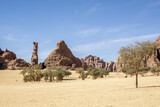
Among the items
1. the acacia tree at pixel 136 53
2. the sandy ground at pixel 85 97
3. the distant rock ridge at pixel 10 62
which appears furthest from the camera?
the distant rock ridge at pixel 10 62

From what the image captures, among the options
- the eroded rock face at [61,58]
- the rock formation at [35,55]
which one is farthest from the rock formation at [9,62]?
the eroded rock face at [61,58]

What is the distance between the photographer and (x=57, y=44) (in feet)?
441

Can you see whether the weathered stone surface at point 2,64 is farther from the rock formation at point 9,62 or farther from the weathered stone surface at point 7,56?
the weathered stone surface at point 7,56

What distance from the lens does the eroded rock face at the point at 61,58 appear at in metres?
117

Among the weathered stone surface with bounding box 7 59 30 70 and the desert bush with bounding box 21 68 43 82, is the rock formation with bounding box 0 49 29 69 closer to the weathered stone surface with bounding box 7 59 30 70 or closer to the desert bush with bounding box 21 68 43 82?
the weathered stone surface with bounding box 7 59 30 70

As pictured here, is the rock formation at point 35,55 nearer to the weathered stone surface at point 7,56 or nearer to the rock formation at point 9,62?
the rock formation at point 9,62

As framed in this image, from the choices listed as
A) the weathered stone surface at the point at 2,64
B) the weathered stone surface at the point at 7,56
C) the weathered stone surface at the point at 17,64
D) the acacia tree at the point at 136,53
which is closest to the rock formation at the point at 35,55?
the weathered stone surface at the point at 17,64

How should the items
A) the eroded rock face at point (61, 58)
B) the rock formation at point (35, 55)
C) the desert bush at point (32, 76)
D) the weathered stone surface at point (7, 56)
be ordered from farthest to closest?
→ the eroded rock face at point (61, 58) → the rock formation at point (35, 55) → the weathered stone surface at point (7, 56) → the desert bush at point (32, 76)

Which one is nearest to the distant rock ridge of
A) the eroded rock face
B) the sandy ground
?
the eroded rock face

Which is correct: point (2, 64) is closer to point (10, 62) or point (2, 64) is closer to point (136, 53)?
point (10, 62)

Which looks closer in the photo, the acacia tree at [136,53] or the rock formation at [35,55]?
the acacia tree at [136,53]

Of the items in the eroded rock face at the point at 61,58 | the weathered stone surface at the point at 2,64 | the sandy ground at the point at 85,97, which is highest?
the eroded rock face at the point at 61,58

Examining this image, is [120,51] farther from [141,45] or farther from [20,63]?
[20,63]

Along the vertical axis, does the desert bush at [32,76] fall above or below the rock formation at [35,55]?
below
